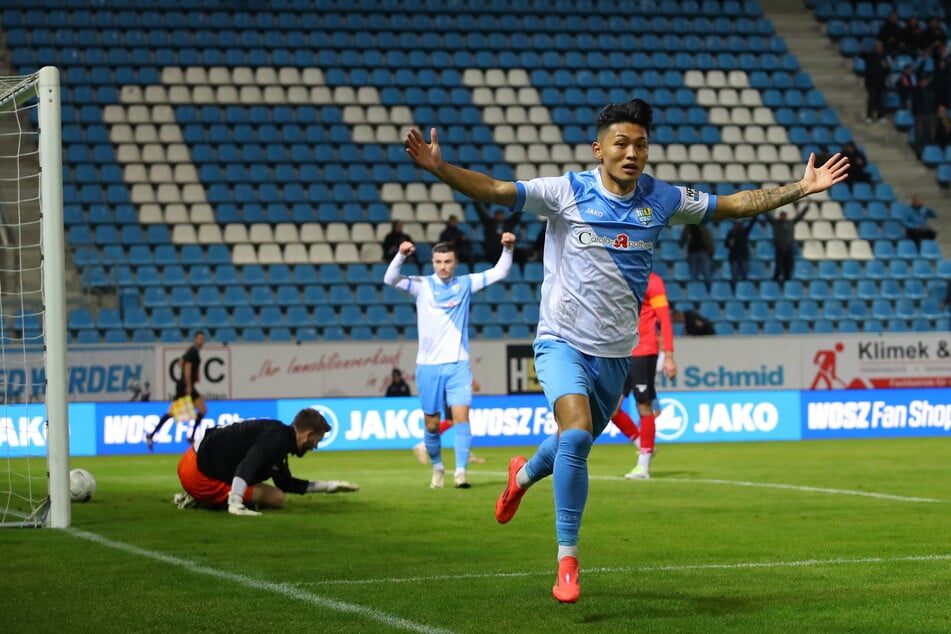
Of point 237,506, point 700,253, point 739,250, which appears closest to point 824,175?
point 237,506

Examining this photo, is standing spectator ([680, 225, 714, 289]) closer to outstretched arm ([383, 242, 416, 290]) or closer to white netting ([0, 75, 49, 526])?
white netting ([0, 75, 49, 526])

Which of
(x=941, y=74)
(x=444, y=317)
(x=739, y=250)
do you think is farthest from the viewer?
(x=941, y=74)

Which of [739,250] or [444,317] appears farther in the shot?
[739,250]

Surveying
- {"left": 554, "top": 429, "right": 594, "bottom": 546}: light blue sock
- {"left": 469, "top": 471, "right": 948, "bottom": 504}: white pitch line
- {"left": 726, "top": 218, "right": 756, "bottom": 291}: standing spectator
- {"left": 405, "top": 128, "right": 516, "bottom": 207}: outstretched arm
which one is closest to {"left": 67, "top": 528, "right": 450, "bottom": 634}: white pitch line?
{"left": 554, "top": 429, "right": 594, "bottom": 546}: light blue sock

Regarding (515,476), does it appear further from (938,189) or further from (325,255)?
(938,189)

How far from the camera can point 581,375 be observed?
6.85 m

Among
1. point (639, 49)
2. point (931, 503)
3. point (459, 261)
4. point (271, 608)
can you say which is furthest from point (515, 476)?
point (639, 49)

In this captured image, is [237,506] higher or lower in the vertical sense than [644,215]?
lower

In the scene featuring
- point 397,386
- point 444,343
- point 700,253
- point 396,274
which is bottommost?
point 397,386

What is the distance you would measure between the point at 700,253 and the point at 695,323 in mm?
2873

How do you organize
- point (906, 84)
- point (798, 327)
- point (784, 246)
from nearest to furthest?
point (798, 327) → point (784, 246) → point (906, 84)

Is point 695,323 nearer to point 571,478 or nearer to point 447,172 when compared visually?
point 571,478

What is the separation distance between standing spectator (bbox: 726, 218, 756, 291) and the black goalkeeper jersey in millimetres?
19001

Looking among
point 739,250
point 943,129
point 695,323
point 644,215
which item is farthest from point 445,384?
point 943,129
